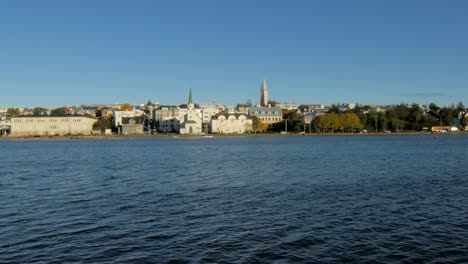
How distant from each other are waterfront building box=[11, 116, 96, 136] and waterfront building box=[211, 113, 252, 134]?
40.3 metres

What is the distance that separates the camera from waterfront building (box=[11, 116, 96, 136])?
511 ft

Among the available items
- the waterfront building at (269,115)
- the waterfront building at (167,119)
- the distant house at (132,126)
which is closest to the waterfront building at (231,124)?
the waterfront building at (269,115)

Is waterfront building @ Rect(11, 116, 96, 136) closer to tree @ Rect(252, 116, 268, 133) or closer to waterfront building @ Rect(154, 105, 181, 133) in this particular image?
waterfront building @ Rect(154, 105, 181, 133)

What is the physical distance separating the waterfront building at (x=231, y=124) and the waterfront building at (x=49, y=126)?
132 feet

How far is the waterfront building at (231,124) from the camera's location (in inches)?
5956

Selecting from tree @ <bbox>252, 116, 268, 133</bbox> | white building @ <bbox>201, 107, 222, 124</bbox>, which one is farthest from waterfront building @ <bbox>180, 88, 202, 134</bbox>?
white building @ <bbox>201, 107, 222, 124</bbox>

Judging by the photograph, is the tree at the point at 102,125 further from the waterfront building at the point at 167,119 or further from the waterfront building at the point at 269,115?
the waterfront building at the point at 269,115

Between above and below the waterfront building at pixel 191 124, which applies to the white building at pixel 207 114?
above

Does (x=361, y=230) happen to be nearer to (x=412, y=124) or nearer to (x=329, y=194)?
(x=329, y=194)

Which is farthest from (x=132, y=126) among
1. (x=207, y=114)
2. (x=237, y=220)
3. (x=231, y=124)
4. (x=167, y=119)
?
(x=237, y=220)

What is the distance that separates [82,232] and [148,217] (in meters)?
2.57

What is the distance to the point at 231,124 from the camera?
15188 cm

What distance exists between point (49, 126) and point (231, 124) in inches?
2265

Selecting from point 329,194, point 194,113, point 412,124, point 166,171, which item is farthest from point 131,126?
point 329,194
